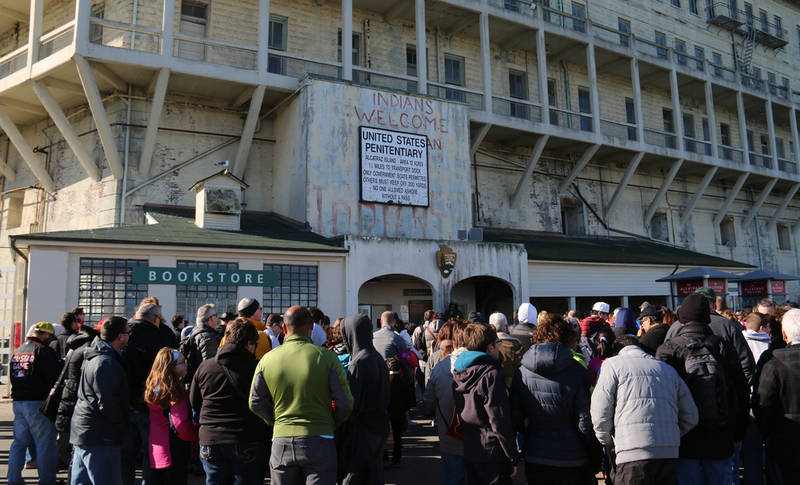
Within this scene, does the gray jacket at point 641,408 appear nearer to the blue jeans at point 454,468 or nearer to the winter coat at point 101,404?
the blue jeans at point 454,468

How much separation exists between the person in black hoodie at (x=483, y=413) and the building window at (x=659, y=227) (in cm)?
2694

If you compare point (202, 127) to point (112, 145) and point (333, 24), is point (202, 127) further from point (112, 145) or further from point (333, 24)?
point (333, 24)

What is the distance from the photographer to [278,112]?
2009 cm

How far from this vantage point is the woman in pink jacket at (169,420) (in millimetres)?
5402

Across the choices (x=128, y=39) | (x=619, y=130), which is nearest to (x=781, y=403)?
(x=128, y=39)

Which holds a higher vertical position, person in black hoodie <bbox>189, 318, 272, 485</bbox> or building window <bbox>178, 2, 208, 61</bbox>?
building window <bbox>178, 2, 208, 61</bbox>

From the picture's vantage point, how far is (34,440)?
7.11 metres

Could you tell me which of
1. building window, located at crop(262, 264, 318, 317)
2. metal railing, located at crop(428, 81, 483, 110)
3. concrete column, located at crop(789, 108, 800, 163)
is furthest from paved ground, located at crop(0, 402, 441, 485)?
concrete column, located at crop(789, 108, 800, 163)

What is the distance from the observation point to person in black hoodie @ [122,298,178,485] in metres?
5.83

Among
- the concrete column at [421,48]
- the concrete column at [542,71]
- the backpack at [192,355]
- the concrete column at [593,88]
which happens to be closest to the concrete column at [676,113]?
the concrete column at [593,88]

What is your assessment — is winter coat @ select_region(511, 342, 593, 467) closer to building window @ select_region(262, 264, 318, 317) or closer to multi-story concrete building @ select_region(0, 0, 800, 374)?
multi-story concrete building @ select_region(0, 0, 800, 374)

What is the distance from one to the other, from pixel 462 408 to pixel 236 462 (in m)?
1.98

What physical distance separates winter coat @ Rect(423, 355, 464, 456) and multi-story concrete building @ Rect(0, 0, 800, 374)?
10.4 metres

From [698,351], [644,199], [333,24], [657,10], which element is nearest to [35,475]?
[698,351]
